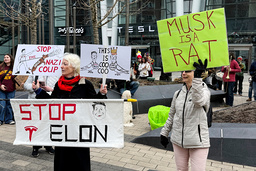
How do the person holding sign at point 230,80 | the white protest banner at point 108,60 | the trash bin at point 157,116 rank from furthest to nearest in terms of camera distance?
the person holding sign at point 230,80
the trash bin at point 157,116
the white protest banner at point 108,60

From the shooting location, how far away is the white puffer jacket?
10.2ft

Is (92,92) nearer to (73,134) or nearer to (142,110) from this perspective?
(73,134)

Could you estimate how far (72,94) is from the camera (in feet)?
11.4

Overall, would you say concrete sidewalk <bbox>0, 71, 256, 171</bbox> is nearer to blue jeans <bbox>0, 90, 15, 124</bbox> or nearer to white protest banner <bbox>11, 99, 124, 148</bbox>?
white protest banner <bbox>11, 99, 124, 148</bbox>

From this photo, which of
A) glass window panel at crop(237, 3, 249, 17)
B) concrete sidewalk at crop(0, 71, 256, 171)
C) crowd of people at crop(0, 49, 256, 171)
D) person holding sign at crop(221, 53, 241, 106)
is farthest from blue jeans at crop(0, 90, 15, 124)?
glass window panel at crop(237, 3, 249, 17)

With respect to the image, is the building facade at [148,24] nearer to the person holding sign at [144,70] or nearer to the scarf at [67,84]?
the person holding sign at [144,70]

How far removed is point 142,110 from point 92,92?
6259 mm

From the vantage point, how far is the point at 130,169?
15.5 ft

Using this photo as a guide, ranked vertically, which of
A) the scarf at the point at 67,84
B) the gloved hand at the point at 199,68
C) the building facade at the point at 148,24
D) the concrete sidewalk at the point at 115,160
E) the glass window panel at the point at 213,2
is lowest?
the concrete sidewalk at the point at 115,160

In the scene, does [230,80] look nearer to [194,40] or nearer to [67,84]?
[194,40]

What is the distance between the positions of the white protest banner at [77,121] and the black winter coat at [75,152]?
0.35ft

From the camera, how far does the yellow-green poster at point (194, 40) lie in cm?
349

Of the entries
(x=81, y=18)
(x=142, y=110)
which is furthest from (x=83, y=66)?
(x=81, y=18)

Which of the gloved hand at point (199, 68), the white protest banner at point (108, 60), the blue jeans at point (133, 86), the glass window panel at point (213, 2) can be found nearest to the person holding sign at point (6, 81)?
the blue jeans at point (133, 86)
